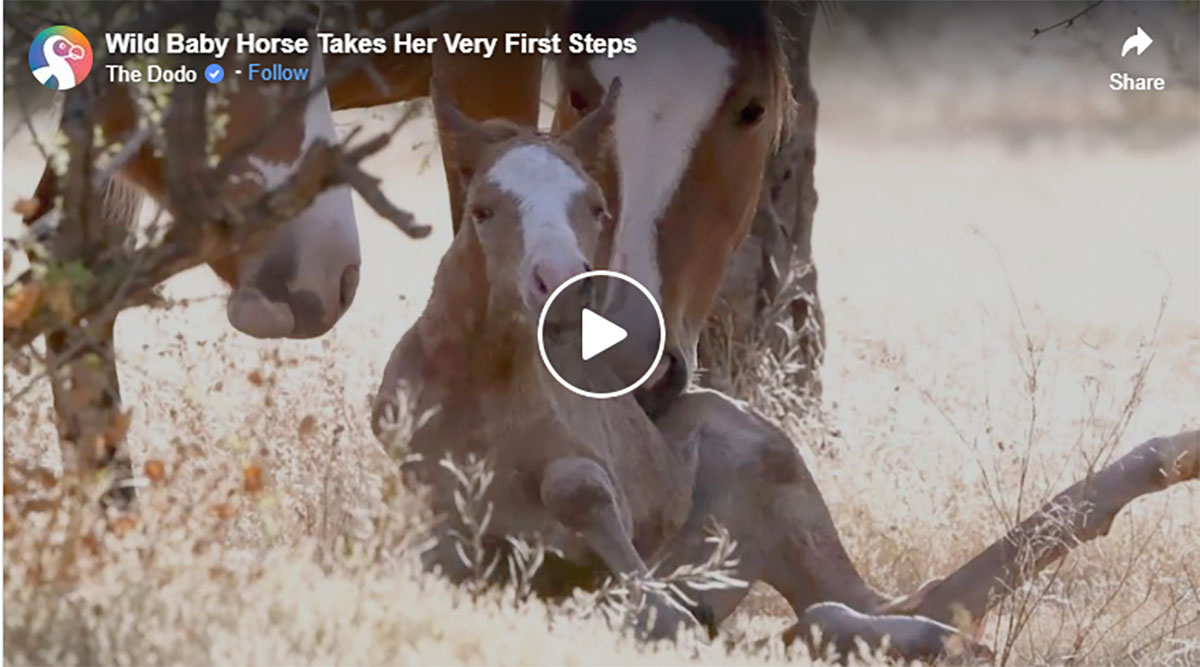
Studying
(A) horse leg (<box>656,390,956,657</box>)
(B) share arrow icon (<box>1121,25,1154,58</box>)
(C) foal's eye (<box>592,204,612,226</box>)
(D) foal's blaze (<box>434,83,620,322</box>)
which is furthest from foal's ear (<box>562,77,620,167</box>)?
(B) share arrow icon (<box>1121,25,1154,58</box>)

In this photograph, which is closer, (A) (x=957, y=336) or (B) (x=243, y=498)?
(B) (x=243, y=498)

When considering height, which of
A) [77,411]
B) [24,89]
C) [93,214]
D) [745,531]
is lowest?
[745,531]

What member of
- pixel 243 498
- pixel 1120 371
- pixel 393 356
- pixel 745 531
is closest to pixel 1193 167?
pixel 1120 371

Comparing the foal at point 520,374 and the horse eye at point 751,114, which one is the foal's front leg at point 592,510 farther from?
the horse eye at point 751,114

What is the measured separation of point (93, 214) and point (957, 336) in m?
2.58

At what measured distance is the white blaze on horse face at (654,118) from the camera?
167 inches

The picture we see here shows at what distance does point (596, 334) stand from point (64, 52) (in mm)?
1044

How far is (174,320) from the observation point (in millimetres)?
4574

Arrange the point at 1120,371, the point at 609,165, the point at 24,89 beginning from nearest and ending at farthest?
1. the point at 24,89
2. the point at 609,165
3. the point at 1120,371

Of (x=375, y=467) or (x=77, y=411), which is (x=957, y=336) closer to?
(x=375, y=467)

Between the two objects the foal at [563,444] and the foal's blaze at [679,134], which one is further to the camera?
the foal's blaze at [679,134]

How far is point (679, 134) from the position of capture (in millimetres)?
4402

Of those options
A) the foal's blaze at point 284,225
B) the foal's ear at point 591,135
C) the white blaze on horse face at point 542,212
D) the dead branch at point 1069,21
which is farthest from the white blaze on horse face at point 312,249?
the dead branch at point 1069,21

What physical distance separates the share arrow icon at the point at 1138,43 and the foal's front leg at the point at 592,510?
1.23 m
